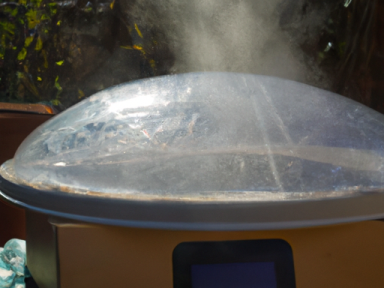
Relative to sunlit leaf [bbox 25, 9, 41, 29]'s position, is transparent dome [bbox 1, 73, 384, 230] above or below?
below

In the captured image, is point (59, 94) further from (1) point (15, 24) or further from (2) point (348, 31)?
(2) point (348, 31)

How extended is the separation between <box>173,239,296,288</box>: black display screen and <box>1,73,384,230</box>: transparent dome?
8cm

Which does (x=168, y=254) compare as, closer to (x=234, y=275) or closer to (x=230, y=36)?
(x=234, y=275)

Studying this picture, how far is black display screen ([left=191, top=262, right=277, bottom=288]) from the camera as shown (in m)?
0.53

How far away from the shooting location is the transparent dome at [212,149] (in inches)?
20.8

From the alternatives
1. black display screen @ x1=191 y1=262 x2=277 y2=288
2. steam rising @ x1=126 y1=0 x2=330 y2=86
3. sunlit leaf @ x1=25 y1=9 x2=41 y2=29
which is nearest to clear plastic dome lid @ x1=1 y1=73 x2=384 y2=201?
black display screen @ x1=191 y1=262 x2=277 y2=288

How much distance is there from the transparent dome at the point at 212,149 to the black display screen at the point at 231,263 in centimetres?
8

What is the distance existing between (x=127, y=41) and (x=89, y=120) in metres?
1.91

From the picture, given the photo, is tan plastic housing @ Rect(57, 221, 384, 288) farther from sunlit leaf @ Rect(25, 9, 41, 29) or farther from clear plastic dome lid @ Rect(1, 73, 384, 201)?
sunlit leaf @ Rect(25, 9, 41, 29)

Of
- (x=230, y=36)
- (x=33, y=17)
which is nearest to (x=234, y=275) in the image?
(x=230, y=36)

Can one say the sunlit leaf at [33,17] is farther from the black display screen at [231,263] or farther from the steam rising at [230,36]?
the black display screen at [231,263]

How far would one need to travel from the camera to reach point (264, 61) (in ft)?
5.89

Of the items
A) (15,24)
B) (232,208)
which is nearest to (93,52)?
(15,24)

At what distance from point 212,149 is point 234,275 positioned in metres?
0.20
